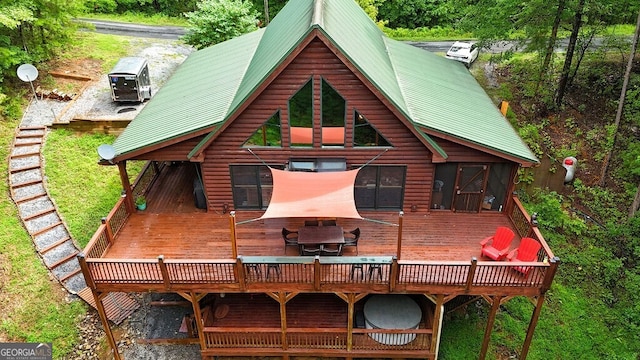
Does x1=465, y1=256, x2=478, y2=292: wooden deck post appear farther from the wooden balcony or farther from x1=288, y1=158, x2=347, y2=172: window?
x1=288, y1=158, x2=347, y2=172: window

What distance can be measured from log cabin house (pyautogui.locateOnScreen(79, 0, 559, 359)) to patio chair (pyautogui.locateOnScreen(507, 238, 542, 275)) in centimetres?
21

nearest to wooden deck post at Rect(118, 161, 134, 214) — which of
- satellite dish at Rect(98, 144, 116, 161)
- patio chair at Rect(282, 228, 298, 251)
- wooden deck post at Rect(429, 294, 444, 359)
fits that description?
satellite dish at Rect(98, 144, 116, 161)

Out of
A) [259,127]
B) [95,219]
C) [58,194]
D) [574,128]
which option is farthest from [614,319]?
[58,194]

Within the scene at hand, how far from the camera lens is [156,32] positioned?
→ 36.8 metres

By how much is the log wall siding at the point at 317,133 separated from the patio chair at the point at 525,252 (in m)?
3.25

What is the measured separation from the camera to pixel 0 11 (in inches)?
794

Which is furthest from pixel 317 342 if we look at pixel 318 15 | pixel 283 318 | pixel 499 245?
pixel 318 15

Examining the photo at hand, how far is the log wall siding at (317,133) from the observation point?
12.8 m

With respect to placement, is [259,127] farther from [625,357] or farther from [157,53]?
[157,53]

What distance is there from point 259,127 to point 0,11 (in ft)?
51.1

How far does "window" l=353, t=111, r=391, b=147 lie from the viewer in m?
13.6

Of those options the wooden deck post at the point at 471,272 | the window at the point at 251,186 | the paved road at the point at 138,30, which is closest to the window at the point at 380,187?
the window at the point at 251,186

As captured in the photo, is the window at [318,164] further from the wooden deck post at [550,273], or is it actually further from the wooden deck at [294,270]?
the wooden deck post at [550,273]

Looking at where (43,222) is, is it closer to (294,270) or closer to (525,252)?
(294,270)
